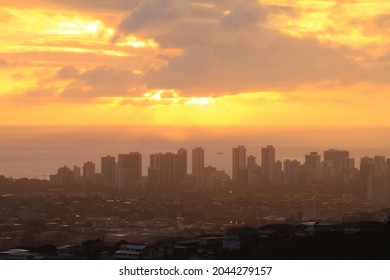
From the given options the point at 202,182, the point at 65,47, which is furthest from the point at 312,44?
the point at 202,182

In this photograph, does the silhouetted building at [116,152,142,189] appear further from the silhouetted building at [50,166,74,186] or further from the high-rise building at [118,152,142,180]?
the silhouetted building at [50,166,74,186]

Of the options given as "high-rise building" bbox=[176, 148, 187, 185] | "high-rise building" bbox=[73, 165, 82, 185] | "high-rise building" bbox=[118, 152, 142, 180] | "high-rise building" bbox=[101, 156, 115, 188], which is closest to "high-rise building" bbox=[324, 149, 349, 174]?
"high-rise building" bbox=[176, 148, 187, 185]

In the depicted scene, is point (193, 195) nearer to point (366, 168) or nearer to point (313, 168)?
point (313, 168)

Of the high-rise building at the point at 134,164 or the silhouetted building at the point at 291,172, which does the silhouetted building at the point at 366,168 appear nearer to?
the silhouetted building at the point at 291,172

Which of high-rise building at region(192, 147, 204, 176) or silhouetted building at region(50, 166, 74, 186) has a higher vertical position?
high-rise building at region(192, 147, 204, 176)

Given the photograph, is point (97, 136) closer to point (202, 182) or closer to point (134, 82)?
point (134, 82)

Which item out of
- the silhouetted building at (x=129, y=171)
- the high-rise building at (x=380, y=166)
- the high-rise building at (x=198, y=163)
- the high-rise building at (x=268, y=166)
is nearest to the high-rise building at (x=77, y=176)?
the silhouetted building at (x=129, y=171)
